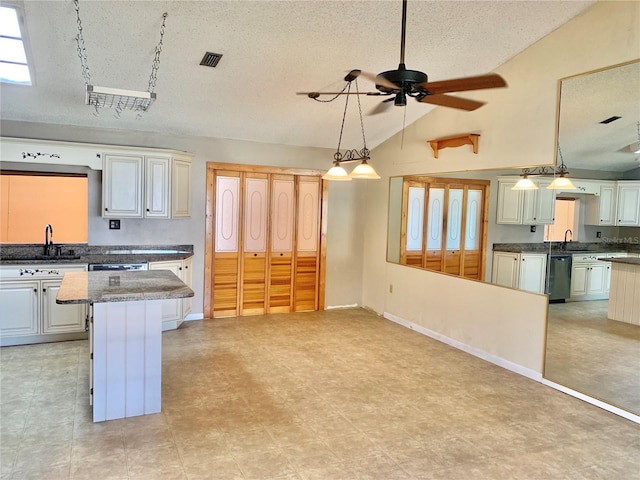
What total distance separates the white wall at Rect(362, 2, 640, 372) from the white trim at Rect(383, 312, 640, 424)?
0.05 m

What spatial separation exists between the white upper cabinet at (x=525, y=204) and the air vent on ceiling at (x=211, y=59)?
9.47 feet

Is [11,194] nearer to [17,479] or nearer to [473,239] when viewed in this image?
[17,479]

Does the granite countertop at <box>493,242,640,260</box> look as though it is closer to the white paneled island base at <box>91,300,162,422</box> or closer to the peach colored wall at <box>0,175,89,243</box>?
the white paneled island base at <box>91,300,162,422</box>

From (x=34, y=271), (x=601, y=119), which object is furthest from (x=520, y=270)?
(x=34, y=271)

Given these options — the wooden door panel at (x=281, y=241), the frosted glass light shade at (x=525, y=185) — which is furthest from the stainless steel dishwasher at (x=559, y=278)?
the wooden door panel at (x=281, y=241)

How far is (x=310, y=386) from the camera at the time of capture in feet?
12.4

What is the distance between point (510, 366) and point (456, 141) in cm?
234

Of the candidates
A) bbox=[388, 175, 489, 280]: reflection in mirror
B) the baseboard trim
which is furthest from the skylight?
the baseboard trim

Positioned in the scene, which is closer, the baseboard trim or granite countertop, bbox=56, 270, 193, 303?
granite countertop, bbox=56, 270, 193, 303

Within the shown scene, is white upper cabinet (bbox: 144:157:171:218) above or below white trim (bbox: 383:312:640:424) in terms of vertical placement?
above

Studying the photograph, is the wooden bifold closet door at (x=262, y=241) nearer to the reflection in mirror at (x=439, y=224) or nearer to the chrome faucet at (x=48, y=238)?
the reflection in mirror at (x=439, y=224)

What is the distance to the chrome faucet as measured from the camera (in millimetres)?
4965

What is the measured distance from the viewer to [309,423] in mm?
3131

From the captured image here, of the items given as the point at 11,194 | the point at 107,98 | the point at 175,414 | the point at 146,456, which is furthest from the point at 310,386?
the point at 11,194
